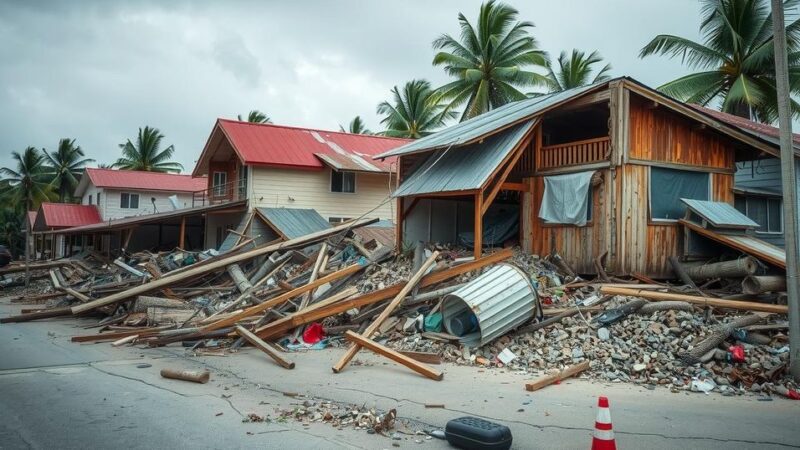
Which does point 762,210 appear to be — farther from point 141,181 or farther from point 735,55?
point 141,181

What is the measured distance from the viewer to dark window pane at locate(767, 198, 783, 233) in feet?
62.1

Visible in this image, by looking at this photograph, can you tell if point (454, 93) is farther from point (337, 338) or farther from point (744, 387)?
point (744, 387)

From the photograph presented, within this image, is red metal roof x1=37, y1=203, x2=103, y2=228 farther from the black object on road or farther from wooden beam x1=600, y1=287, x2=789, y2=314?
the black object on road

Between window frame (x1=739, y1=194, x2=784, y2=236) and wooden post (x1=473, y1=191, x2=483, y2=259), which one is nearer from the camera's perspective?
wooden post (x1=473, y1=191, x2=483, y2=259)

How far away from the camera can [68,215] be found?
136 feet

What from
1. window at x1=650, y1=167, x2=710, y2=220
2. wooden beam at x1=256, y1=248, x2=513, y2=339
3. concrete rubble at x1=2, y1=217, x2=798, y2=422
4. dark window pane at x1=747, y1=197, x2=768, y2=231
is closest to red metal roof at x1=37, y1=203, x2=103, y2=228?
concrete rubble at x1=2, y1=217, x2=798, y2=422

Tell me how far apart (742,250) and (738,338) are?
14.2ft

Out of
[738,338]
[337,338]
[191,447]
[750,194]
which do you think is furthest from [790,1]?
[191,447]

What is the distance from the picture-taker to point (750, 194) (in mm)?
17969

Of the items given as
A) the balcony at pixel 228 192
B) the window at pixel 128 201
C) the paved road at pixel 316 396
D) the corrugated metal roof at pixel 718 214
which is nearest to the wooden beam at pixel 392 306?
the paved road at pixel 316 396

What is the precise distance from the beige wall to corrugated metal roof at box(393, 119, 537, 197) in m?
10.1

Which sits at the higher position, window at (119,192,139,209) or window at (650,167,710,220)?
window at (119,192,139,209)

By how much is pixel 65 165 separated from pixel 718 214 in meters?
57.5

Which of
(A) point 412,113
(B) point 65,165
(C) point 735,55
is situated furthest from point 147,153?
(C) point 735,55
